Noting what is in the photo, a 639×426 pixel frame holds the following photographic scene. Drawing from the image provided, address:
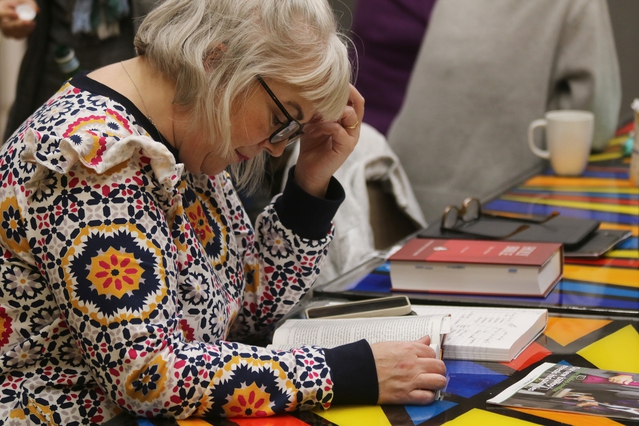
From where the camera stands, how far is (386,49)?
304 cm

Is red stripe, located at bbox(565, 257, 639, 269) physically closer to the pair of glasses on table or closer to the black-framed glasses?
the pair of glasses on table

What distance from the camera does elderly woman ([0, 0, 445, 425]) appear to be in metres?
1.02

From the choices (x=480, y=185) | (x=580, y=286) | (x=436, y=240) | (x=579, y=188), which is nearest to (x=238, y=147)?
(x=436, y=240)

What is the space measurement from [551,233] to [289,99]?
29.9 inches

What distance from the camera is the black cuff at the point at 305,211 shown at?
1454 millimetres

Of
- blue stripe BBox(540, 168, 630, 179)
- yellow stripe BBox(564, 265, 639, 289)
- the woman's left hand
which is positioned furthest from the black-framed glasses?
blue stripe BBox(540, 168, 630, 179)

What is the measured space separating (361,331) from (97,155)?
481 mm

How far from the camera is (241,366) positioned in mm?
1075

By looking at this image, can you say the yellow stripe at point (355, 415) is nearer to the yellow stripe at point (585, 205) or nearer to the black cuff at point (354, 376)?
the black cuff at point (354, 376)

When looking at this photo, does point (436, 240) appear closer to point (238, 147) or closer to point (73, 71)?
point (238, 147)

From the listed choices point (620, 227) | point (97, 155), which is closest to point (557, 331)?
point (620, 227)

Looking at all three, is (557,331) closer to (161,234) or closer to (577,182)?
(161,234)

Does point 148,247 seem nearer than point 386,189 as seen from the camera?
Yes

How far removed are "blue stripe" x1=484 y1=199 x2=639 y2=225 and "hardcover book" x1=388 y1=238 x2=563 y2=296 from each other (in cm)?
43
